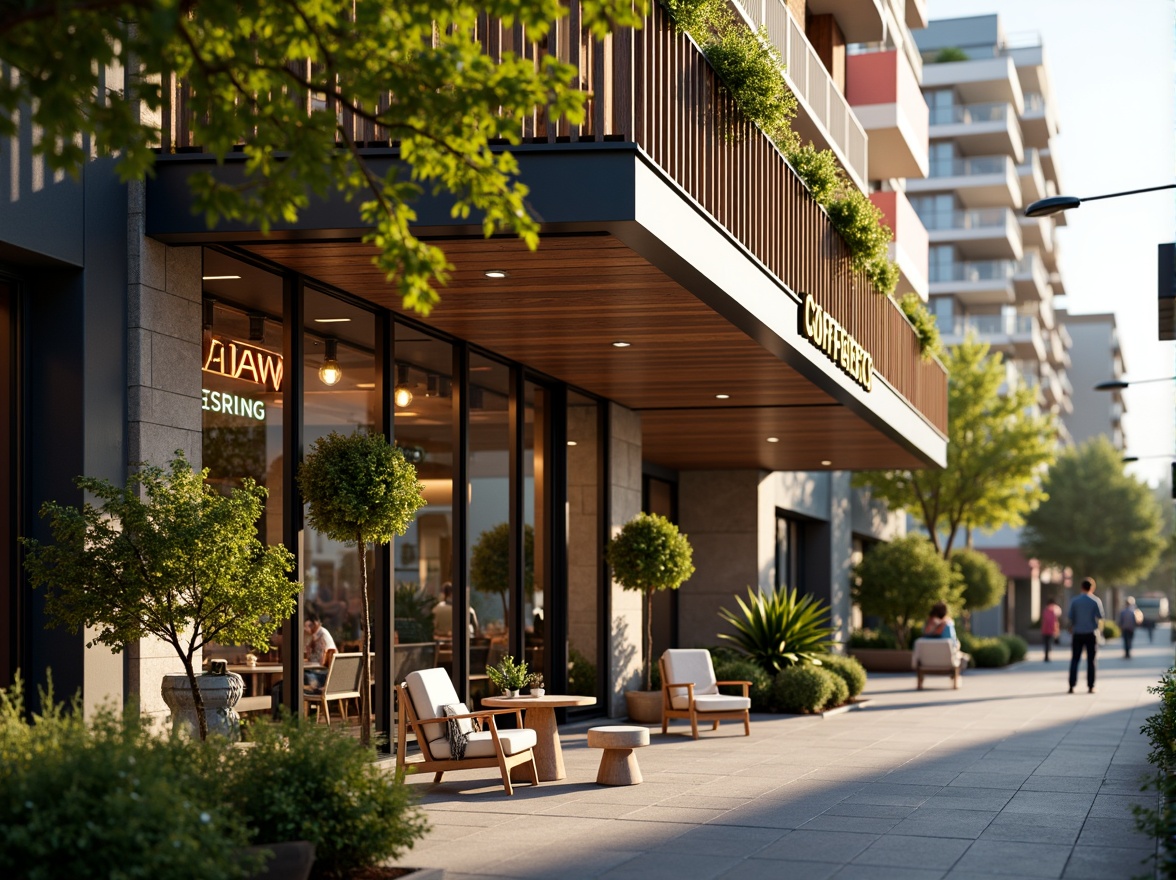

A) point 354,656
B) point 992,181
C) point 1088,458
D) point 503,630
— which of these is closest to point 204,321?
point 354,656

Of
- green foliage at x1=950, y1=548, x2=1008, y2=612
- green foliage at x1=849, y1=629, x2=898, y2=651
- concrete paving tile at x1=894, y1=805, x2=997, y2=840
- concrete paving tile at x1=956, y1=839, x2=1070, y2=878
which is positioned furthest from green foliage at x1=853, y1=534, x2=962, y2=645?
concrete paving tile at x1=956, y1=839, x2=1070, y2=878

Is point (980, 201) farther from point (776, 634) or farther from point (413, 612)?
point (413, 612)

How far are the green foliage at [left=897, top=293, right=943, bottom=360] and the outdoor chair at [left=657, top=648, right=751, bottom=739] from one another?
309 inches

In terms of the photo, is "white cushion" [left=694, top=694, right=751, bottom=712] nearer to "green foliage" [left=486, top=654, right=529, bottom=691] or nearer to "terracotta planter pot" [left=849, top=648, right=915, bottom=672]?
"green foliage" [left=486, top=654, right=529, bottom=691]

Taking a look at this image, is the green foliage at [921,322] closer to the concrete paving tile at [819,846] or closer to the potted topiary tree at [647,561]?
the potted topiary tree at [647,561]

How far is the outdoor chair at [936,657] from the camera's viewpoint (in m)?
24.5

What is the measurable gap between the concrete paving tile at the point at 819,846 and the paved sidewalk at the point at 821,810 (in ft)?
0.06

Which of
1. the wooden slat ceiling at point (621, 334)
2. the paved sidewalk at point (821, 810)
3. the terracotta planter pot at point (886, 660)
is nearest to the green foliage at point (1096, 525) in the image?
the terracotta planter pot at point (886, 660)

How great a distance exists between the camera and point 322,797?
22.2 ft

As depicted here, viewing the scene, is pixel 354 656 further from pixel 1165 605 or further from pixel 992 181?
pixel 1165 605

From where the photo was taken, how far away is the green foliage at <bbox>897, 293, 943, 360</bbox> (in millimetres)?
22484

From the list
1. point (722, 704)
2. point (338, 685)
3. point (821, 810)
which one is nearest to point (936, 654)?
point (722, 704)

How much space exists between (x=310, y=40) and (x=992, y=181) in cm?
6205

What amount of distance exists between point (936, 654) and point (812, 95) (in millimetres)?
9379
